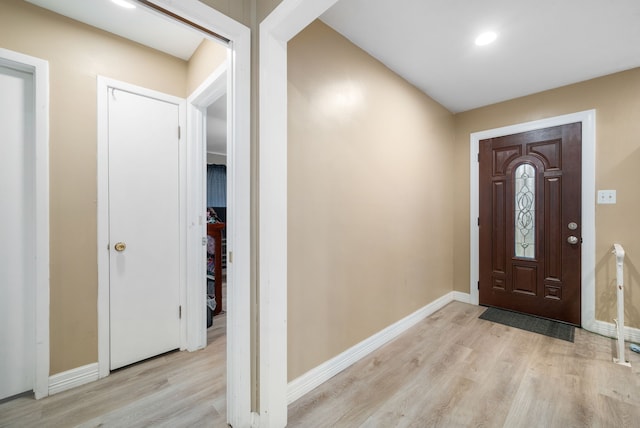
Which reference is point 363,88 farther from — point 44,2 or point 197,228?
point 44,2

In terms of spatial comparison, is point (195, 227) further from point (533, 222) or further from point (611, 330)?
point (611, 330)

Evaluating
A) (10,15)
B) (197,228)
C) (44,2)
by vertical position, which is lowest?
(197,228)

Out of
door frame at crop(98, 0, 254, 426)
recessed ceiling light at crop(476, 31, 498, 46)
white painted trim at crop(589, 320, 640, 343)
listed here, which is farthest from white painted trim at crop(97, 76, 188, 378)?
white painted trim at crop(589, 320, 640, 343)

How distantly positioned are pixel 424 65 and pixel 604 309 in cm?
283

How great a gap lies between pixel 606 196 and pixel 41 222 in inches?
177

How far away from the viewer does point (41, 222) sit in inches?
66.5

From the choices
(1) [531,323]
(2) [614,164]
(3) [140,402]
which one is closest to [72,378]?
(3) [140,402]

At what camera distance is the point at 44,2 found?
5.50 feet

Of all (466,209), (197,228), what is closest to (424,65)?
(466,209)

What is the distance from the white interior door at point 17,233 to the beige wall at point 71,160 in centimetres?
13

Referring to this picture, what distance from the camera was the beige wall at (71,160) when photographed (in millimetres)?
1726

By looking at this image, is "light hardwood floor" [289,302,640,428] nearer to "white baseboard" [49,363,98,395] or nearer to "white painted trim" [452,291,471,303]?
"white painted trim" [452,291,471,303]

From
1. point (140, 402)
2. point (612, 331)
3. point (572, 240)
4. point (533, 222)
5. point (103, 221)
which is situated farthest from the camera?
point (533, 222)

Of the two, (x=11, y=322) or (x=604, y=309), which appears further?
(x=604, y=309)
